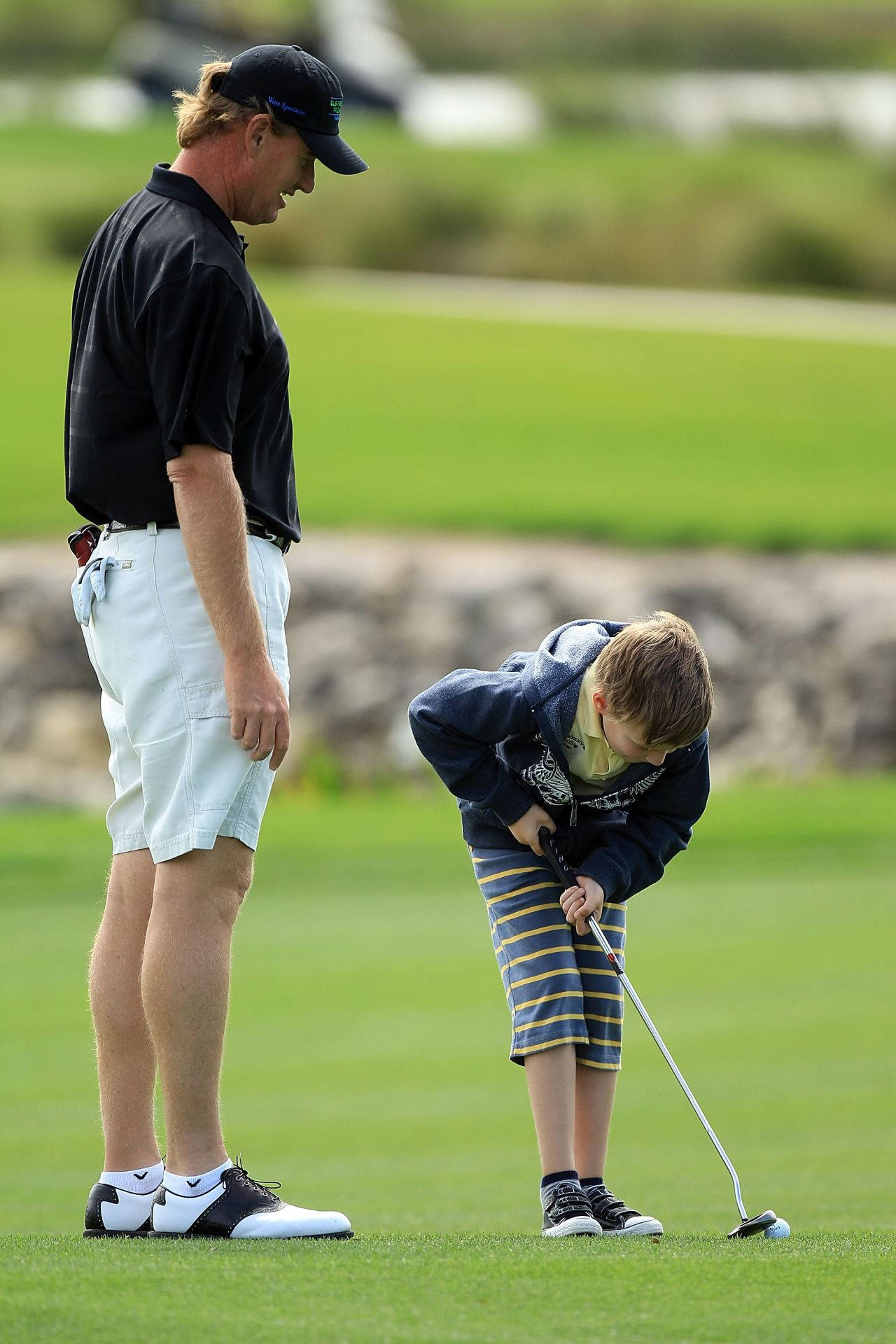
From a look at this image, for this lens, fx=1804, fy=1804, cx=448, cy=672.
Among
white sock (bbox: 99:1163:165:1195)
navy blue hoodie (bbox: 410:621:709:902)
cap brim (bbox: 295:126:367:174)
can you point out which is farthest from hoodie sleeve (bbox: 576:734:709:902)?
cap brim (bbox: 295:126:367:174)

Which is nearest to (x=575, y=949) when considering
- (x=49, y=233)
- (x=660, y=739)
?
(x=660, y=739)

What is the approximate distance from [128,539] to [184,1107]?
848 millimetres

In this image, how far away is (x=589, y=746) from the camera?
298 cm

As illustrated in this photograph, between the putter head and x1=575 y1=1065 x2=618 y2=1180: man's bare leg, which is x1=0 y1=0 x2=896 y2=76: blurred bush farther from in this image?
the putter head

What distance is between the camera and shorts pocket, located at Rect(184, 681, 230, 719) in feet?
8.71

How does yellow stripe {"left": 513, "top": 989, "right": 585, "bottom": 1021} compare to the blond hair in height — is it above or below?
below

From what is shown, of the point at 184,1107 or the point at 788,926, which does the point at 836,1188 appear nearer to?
the point at 184,1107

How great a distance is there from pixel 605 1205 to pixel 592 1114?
6.5 inches

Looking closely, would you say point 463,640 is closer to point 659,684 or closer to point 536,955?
point 536,955

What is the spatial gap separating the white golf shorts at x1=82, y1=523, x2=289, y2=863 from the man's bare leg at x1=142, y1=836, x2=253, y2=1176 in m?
0.05

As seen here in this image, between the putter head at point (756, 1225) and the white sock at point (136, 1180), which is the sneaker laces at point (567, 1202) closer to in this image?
the putter head at point (756, 1225)

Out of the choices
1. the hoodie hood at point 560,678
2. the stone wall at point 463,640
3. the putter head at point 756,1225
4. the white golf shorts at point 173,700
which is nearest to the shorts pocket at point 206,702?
the white golf shorts at point 173,700

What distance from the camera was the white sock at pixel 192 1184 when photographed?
2635 mm

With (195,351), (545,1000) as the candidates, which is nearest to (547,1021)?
(545,1000)
